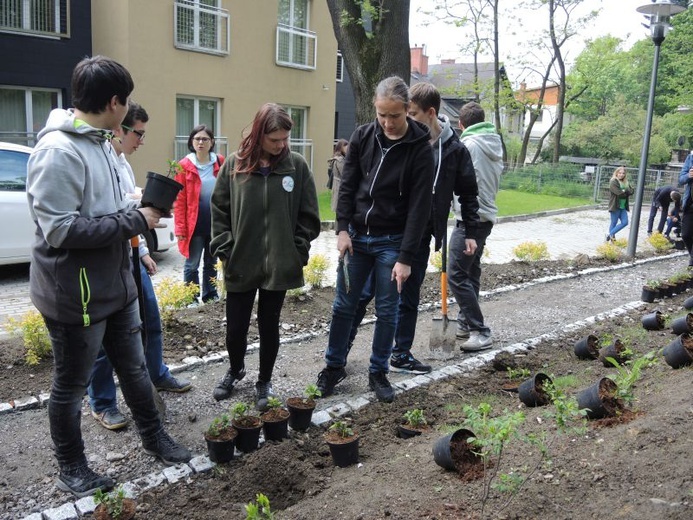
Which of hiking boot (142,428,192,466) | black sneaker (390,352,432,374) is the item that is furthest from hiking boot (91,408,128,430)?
black sneaker (390,352,432,374)

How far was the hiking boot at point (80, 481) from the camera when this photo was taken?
3.11m

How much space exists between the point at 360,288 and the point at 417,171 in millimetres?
907

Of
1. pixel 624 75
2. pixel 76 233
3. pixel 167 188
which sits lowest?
pixel 76 233

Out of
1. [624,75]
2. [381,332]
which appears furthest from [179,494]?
[624,75]

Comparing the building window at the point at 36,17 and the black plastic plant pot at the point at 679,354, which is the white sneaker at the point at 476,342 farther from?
the building window at the point at 36,17

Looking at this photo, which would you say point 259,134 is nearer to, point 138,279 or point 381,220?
point 381,220

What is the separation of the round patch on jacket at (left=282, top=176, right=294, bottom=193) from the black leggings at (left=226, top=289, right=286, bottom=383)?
0.68 m

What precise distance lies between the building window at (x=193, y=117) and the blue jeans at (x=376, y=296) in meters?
14.3

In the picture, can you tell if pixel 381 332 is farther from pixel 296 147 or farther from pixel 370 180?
pixel 296 147

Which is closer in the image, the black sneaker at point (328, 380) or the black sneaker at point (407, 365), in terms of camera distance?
the black sneaker at point (328, 380)

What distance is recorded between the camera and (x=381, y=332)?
437 centimetres

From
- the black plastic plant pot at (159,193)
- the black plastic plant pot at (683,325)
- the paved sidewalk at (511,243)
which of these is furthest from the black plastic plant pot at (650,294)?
the black plastic plant pot at (159,193)

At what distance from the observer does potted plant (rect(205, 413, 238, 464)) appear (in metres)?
3.38

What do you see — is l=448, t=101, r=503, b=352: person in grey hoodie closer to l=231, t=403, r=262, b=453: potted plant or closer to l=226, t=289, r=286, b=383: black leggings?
l=226, t=289, r=286, b=383: black leggings
